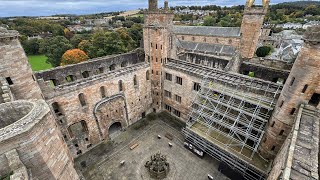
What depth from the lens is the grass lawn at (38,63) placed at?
6003cm

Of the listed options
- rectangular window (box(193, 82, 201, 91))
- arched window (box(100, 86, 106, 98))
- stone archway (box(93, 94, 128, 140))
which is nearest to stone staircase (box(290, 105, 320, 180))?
rectangular window (box(193, 82, 201, 91))

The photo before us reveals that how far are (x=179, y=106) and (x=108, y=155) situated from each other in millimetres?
13752

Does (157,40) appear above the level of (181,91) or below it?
above

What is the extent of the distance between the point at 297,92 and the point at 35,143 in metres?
20.8

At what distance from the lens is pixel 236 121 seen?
1908 cm

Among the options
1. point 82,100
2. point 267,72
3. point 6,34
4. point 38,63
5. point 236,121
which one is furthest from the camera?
point 38,63

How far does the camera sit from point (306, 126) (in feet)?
43.9

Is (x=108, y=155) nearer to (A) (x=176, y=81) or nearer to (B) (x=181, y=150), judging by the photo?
(B) (x=181, y=150)

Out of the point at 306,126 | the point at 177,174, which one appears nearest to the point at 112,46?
the point at 177,174

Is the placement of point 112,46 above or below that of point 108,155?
above

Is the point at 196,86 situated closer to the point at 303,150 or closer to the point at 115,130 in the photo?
the point at 303,150

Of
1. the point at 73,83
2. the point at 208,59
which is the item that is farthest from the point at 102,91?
the point at 208,59

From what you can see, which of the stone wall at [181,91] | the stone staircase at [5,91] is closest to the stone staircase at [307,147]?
the stone wall at [181,91]

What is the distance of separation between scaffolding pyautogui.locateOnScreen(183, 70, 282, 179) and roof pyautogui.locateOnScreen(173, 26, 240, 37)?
30.0m
